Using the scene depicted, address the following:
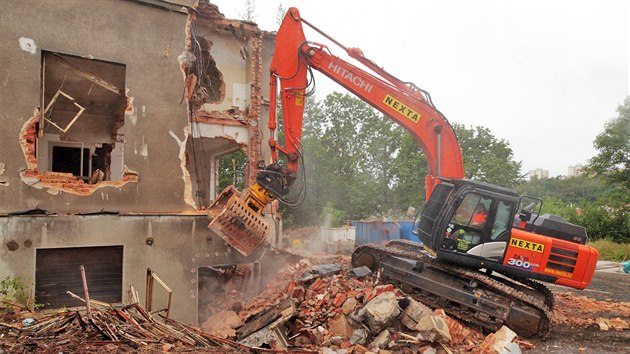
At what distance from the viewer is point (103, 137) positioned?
12898 millimetres

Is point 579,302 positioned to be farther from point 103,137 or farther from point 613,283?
point 103,137

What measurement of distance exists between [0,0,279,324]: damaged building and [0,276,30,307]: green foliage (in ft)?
0.51

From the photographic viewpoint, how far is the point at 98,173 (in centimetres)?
1020

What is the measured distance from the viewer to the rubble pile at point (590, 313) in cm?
820

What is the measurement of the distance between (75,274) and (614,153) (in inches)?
971

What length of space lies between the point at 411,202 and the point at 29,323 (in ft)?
96.6

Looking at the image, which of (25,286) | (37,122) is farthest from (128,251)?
(37,122)

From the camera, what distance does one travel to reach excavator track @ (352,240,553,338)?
7336 mm

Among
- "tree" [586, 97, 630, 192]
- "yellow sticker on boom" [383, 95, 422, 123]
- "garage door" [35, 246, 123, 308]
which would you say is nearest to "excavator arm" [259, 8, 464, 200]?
"yellow sticker on boom" [383, 95, 422, 123]

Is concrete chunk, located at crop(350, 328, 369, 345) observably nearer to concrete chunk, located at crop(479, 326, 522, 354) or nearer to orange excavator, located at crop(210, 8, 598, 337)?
concrete chunk, located at crop(479, 326, 522, 354)

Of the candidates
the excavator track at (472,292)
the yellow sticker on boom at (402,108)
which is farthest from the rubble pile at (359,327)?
the yellow sticker on boom at (402,108)

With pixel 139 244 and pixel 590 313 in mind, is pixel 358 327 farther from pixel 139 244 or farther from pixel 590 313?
pixel 590 313

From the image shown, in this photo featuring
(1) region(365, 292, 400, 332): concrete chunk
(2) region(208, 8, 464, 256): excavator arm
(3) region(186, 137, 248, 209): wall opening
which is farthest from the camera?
(3) region(186, 137, 248, 209): wall opening

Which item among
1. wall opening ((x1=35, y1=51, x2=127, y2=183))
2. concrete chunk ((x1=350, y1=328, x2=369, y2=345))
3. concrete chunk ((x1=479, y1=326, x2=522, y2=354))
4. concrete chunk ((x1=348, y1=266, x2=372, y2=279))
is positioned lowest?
concrete chunk ((x1=350, y1=328, x2=369, y2=345))
